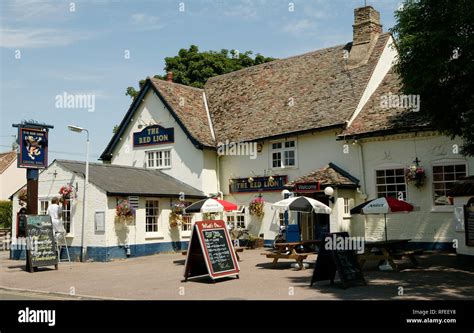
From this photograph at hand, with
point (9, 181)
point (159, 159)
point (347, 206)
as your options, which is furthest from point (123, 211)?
point (9, 181)

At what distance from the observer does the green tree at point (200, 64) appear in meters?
38.1

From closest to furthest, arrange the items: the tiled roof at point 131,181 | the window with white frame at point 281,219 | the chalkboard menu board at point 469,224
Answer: the chalkboard menu board at point 469,224 < the tiled roof at point 131,181 < the window with white frame at point 281,219

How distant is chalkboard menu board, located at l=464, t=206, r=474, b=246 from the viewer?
14.3 m

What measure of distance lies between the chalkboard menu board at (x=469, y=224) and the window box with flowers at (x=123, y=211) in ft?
39.7

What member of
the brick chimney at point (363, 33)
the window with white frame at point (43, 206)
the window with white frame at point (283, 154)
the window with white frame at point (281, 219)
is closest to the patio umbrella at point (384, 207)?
the window with white frame at point (281, 219)

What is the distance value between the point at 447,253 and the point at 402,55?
25.3 feet

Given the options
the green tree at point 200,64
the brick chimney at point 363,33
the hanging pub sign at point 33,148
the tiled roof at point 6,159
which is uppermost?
the green tree at point 200,64

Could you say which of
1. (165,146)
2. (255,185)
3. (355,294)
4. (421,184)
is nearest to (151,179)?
(165,146)

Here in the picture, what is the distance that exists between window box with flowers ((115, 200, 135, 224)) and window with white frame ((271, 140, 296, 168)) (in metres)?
7.19

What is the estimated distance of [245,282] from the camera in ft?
43.5

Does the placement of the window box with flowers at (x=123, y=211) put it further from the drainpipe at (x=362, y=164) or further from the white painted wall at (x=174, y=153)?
the drainpipe at (x=362, y=164)

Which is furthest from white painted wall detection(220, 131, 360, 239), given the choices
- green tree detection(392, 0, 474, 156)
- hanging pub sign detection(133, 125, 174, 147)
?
green tree detection(392, 0, 474, 156)

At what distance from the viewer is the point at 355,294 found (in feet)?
36.1
